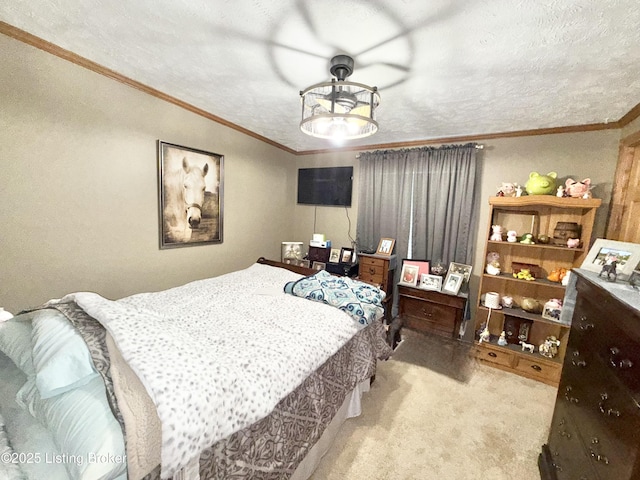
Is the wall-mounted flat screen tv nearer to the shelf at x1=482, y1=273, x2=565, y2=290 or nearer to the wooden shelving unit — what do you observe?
the wooden shelving unit

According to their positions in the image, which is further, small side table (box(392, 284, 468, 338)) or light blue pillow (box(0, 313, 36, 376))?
small side table (box(392, 284, 468, 338))

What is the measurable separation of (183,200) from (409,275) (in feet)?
8.53

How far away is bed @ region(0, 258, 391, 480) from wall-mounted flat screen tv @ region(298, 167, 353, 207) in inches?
90.2

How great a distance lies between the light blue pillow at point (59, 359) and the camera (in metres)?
0.88

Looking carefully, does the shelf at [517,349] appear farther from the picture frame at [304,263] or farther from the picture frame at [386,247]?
the picture frame at [304,263]

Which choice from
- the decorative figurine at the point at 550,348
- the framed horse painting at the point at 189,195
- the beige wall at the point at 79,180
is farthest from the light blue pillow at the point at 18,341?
the decorative figurine at the point at 550,348

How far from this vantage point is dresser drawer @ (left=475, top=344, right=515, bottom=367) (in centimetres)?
252

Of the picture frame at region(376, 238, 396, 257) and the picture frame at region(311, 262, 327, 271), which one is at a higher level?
the picture frame at region(376, 238, 396, 257)

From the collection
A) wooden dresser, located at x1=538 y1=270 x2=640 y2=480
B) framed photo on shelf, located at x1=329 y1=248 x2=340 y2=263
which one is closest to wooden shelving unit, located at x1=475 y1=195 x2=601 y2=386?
wooden dresser, located at x1=538 y1=270 x2=640 y2=480

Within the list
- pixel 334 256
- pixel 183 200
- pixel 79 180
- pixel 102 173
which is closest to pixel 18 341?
pixel 79 180

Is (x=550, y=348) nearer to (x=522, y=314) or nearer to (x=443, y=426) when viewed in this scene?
(x=522, y=314)

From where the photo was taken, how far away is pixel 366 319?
174cm

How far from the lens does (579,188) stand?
89.1 inches

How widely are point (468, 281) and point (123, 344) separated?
3.10m
